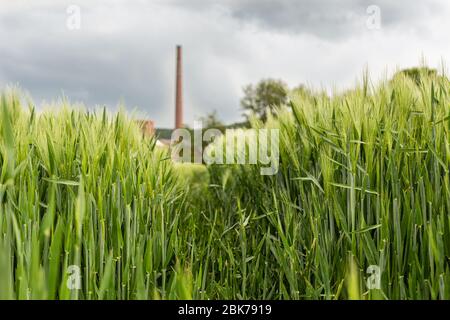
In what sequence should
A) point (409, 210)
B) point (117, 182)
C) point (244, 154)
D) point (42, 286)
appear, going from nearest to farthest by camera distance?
1. point (42, 286)
2. point (409, 210)
3. point (117, 182)
4. point (244, 154)

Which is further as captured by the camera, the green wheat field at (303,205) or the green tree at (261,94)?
the green tree at (261,94)

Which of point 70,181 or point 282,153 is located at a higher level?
point 282,153

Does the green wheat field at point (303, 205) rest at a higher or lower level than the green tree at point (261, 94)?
lower

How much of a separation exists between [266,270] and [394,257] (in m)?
0.59

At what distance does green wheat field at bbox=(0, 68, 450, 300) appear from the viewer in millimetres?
1400

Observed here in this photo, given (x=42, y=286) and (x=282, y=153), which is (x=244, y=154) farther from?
(x=42, y=286)

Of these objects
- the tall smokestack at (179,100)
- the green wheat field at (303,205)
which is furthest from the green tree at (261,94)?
the green wheat field at (303,205)

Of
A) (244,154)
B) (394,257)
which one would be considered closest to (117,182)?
(394,257)

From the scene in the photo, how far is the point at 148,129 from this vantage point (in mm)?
2654

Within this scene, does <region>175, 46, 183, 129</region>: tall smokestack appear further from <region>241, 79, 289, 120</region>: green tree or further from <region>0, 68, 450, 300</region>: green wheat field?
<region>0, 68, 450, 300</region>: green wheat field

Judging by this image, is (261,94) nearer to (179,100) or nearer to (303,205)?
(179,100)

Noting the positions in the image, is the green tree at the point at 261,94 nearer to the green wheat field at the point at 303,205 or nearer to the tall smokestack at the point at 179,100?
the tall smokestack at the point at 179,100

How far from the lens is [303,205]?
188 cm

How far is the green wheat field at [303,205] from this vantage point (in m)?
1.40
